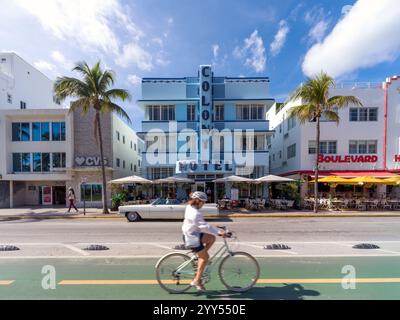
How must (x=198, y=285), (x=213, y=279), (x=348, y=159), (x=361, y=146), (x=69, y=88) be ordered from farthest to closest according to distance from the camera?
(x=361, y=146) < (x=348, y=159) < (x=69, y=88) < (x=213, y=279) < (x=198, y=285)

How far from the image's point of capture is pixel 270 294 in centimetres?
410

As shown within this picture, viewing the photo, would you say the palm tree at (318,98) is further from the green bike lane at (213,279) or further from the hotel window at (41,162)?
the hotel window at (41,162)

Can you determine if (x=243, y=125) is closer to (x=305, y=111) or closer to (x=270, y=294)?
(x=305, y=111)

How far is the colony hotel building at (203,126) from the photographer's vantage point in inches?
801

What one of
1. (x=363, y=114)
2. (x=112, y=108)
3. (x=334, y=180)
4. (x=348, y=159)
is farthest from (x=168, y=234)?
(x=363, y=114)

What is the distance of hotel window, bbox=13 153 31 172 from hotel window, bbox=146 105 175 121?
11486 mm

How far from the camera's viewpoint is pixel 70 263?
227 inches

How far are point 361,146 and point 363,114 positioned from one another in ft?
9.40

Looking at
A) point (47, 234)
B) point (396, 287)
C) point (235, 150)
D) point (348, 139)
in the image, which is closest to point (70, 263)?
point (47, 234)

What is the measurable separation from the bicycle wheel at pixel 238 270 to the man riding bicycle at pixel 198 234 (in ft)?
1.46

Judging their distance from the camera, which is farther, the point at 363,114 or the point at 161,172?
the point at 161,172

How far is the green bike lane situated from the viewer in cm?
408

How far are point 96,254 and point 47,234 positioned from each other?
4.47 metres

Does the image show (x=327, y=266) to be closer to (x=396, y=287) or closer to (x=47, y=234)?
(x=396, y=287)
